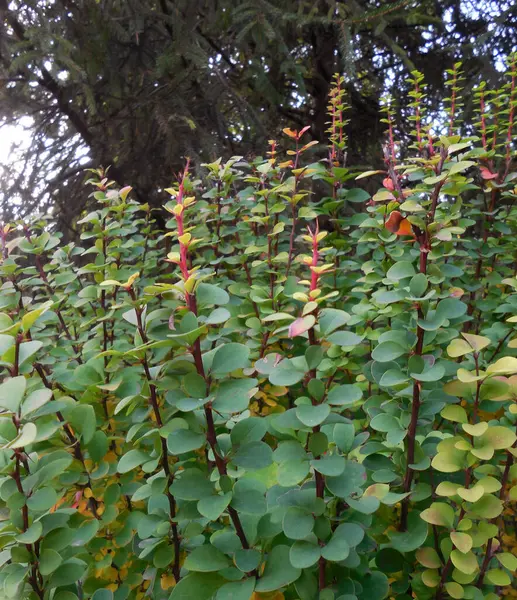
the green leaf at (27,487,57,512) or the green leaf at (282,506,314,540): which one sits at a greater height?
the green leaf at (27,487,57,512)

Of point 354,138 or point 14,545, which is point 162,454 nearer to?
point 14,545

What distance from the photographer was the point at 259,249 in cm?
152

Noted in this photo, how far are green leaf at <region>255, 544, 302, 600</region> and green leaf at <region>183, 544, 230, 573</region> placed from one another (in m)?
0.06

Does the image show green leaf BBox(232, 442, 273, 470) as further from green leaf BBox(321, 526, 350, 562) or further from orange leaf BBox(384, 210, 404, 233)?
orange leaf BBox(384, 210, 404, 233)

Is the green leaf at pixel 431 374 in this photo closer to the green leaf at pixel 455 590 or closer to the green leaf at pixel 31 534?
the green leaf at pixel 455 590

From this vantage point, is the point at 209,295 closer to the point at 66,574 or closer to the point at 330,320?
the point at 330,320

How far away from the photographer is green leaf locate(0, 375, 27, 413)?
0.73 metres

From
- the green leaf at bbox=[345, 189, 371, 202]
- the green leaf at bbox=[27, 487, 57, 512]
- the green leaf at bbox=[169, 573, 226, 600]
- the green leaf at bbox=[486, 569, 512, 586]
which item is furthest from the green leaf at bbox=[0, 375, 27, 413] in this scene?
the green leaf at bbox=[345, 189, 371, 202]

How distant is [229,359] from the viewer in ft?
2.56

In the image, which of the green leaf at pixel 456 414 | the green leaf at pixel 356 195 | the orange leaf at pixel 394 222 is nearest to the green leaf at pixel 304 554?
the green leaf at pixel 456 414

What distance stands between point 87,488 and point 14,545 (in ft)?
0.80

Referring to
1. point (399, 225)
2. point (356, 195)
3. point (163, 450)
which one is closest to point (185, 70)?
point (356, 195)

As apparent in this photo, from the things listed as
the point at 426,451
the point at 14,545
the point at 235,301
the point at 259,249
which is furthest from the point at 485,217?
the point at 14,545

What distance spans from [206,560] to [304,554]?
0.15m
